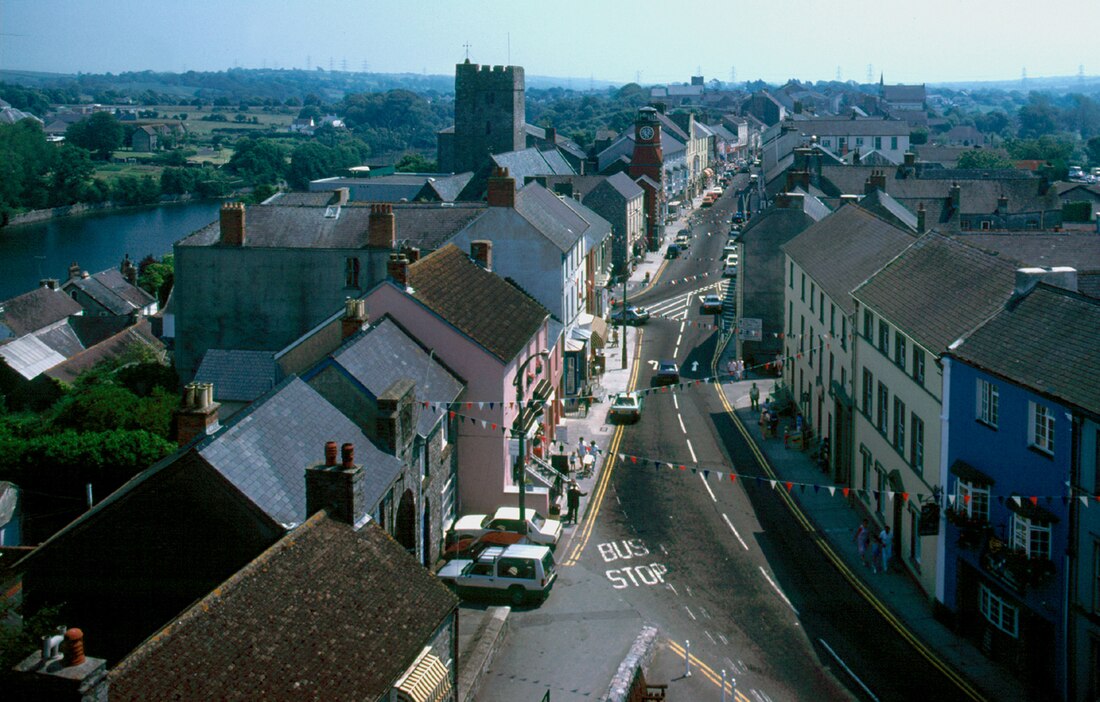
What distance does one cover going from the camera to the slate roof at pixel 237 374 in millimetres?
38188

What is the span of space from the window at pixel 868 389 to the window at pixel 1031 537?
11849 mm

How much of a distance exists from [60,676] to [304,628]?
15.7 ft

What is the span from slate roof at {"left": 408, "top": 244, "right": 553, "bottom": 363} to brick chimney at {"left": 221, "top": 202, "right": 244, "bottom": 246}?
900cm

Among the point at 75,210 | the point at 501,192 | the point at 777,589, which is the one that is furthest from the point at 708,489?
the point at 75,210

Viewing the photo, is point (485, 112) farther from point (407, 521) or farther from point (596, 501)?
point (407, 521)

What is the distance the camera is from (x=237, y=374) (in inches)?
1544

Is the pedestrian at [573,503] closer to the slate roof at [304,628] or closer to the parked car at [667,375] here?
the slate roof at [304,628]

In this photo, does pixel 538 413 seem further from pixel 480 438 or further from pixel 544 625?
pixel 544 625

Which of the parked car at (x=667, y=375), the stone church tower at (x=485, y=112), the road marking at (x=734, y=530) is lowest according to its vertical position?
the road marking at (x=734, y=530)

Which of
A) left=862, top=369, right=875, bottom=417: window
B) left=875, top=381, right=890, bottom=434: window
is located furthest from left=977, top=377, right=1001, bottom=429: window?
left=862, top=369, right=875, bottom=417: window

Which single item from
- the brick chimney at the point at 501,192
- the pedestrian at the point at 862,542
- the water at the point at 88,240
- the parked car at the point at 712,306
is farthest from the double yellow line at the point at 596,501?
the water at the point at 88,240

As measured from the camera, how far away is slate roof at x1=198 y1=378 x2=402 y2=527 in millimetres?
22062

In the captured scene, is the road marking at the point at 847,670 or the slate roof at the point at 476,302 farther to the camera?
the slate roof at the point at 476,302

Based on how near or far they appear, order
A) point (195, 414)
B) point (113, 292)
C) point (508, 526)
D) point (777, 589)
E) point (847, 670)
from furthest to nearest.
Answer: point (113, 292)
point (508, 526)
point (777, 589)
point (847, 670)
point (195, 414)
